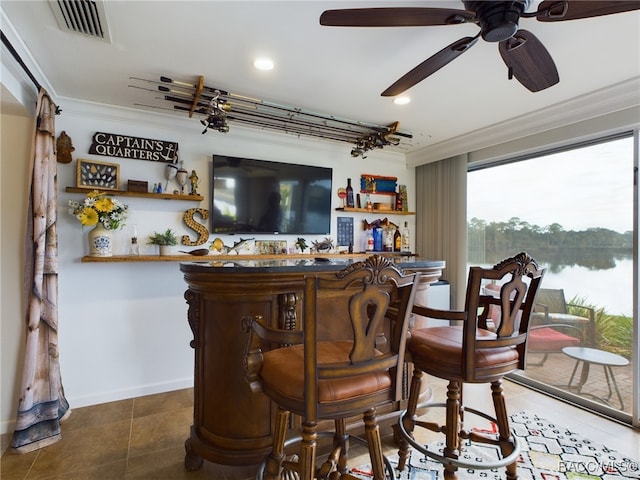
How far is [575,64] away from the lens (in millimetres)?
2236

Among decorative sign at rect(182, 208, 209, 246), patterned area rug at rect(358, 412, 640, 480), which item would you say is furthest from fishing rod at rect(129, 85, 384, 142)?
patterned area rug at rect(358, 412, 640, 480)

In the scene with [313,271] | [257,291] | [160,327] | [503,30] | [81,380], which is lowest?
[81,380]

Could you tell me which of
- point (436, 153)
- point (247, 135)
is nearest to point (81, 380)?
point (247, 135)

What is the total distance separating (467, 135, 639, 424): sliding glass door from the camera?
271 centimetres

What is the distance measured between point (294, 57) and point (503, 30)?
124 cm

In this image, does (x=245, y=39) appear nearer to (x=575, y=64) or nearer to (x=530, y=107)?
(x=575, y=64)

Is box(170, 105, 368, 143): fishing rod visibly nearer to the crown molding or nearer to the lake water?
the crown molding

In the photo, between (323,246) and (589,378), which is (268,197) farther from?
(589,378)

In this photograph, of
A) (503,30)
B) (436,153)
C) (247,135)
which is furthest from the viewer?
(436,153)

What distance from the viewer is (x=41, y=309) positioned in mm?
2293

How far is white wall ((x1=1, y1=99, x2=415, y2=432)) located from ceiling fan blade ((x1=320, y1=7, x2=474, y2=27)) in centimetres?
221

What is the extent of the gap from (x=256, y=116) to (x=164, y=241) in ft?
4.65

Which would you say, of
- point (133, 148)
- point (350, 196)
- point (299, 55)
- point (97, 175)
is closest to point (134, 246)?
point (97, 175)

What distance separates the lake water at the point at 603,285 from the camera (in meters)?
2.70
